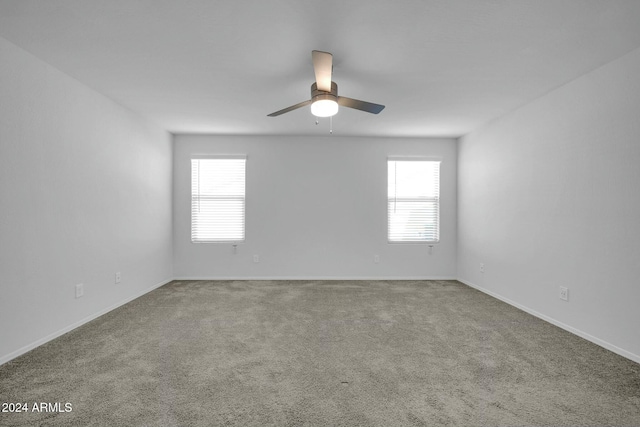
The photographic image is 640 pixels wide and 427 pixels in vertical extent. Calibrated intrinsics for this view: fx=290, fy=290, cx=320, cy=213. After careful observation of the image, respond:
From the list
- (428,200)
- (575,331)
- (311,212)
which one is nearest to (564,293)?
(575,331)

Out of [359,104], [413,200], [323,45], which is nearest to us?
[323,45]

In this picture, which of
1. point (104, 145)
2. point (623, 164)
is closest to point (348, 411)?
point (623, 164)

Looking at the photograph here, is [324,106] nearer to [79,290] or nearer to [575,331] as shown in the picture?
[79,290]

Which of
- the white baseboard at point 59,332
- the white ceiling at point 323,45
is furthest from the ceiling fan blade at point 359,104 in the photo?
the white baseboard at point 59,332

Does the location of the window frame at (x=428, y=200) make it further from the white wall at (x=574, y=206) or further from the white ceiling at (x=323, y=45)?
the white ceiling at (x=323, y=45)

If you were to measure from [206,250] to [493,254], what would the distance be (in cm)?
438

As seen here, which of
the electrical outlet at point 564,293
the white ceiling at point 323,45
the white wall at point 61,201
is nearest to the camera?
the white ceiling at point 323,45

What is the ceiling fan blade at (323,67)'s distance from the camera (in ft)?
6.38

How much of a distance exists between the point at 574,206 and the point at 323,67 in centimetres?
270

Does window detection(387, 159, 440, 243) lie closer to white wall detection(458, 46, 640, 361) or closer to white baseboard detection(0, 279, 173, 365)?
white wall detection(458, 46, 640, 361)

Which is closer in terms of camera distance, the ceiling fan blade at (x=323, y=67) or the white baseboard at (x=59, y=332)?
the ceiling fan blade at (x=323, y=67)

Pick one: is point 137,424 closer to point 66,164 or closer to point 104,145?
point 66,164

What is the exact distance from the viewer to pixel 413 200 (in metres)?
4.98

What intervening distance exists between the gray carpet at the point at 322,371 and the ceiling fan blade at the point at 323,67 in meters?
2.14
